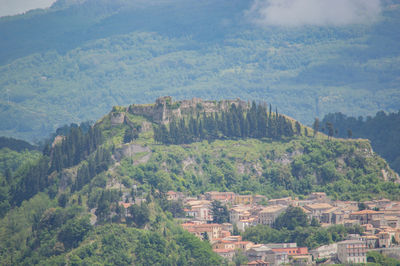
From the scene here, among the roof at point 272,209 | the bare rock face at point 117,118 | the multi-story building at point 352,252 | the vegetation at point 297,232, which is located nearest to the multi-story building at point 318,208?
the vegetation at point 297,232

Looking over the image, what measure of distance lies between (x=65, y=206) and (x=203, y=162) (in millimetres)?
22756

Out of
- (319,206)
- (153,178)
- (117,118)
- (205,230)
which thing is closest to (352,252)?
(319,206)

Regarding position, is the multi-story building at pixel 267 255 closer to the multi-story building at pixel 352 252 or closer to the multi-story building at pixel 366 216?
the multi-story building at pixel 352 252

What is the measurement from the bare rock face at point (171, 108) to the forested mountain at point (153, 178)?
0.18 meters

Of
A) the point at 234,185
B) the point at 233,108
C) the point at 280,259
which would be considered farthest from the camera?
the point at 233,108

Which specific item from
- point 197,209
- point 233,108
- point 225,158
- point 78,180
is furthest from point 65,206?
point 233,108

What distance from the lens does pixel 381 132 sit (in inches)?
7343

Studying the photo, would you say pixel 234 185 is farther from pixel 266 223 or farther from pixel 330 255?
pixel 330 255

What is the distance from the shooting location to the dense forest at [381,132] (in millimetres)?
176875

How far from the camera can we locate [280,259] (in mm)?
113938

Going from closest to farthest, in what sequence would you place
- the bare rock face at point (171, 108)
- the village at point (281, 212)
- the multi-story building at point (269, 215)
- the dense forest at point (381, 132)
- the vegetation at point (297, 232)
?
the village at point (281, 212) → the vegetation at point (297, 232) → the multi-story building at point (269, 215) → the bare rock face at point (171, 108) → the dense forest at point (381, 132)

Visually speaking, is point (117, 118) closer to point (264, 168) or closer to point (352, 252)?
point (264, 168)

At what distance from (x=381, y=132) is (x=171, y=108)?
4648 centimetres

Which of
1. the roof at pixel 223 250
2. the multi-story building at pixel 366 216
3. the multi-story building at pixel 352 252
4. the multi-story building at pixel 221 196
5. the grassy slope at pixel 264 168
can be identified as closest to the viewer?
the multi-story building at pixel 352 252
